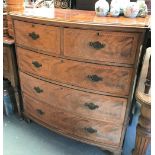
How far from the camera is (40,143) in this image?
163cm

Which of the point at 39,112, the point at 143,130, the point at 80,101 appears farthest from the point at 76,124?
the point at 143,130

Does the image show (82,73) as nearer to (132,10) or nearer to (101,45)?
(101,45)

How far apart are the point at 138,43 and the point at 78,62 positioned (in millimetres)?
381

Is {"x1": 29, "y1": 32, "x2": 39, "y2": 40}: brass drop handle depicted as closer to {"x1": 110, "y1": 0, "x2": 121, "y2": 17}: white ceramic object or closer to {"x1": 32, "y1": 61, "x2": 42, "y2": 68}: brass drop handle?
{"x1": 32, "y1": 61, "x2": 42, "y2": 68}: brass drop handle

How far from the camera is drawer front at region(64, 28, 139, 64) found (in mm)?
1049

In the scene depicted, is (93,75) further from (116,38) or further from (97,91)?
(116,38)

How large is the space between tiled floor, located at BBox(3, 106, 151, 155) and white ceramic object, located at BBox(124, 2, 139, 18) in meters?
1.03

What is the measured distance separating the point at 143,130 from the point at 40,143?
2.95 feet

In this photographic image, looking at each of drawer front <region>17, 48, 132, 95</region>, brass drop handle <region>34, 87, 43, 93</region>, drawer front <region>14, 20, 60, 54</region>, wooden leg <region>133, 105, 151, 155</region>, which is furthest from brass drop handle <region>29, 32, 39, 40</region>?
wooden leg <region>133, 105, 151, 155</region>

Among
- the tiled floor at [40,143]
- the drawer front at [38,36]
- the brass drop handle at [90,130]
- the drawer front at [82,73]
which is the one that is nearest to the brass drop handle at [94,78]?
the drawer front at [82,73]

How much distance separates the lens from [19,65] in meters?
1.58

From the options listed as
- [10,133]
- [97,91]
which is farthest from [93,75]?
[10,133]

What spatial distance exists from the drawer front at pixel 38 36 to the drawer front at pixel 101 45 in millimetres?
83

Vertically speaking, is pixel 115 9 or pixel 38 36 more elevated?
pixel 115 9
